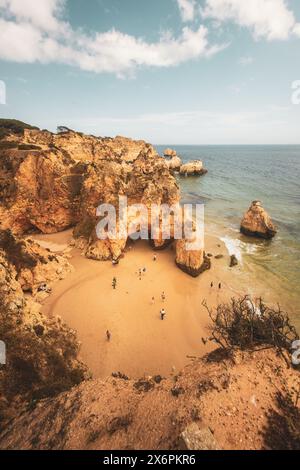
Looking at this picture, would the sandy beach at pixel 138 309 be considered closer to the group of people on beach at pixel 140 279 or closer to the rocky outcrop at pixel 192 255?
the group of people on beach at pixel 140 279

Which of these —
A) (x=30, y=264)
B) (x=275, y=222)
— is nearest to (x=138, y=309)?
(x=30, y=264)

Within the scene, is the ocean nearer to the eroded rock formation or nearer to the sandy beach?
the sandy beach

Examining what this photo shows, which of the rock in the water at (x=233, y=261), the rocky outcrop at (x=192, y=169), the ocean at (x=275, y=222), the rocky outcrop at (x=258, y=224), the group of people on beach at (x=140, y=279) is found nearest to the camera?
the group of people on beach at (x=140, y=279)

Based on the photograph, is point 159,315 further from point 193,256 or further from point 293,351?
point 293,351

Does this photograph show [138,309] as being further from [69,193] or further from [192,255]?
[69,193]

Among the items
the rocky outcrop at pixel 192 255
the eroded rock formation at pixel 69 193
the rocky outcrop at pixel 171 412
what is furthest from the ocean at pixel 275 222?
the rocky outcrop at pixel 171 412

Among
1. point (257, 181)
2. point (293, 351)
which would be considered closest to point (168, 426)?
point (293, 351)
